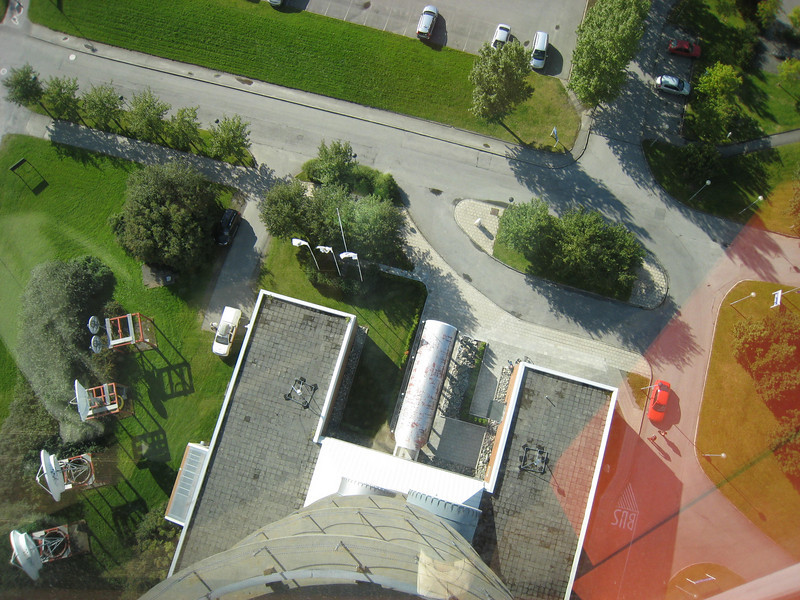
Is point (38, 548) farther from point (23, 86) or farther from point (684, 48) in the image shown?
point (684, 48)

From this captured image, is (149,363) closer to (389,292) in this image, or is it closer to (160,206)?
(160,206)

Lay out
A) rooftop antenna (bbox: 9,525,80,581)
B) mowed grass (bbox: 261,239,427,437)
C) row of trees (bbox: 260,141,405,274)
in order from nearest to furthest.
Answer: rooftop antenna (bbox: 9,525,80,581) → row of trees (bbox: 260,141,405,274) → mowed grass (bbox: 261,239,427,437)

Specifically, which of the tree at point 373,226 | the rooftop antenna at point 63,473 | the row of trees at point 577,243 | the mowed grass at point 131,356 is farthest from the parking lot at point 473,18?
the rooftop antenna at point 63,473

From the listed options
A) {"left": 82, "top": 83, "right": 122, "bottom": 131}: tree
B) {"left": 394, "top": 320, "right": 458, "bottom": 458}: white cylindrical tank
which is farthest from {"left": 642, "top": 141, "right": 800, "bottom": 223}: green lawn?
{"left": 82, "top": 83, "right": 122, "bottom": 131}: tree

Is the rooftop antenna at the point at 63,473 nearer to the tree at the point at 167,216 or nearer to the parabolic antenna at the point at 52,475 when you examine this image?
the parabolic antenna at the point at 52,475

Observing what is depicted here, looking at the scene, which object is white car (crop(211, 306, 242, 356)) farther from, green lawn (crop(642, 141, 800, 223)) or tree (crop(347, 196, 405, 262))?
green lawn (crop(642, 141, 800, 223))

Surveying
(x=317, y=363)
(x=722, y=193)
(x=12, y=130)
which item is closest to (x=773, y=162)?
(x=722, y=193)
